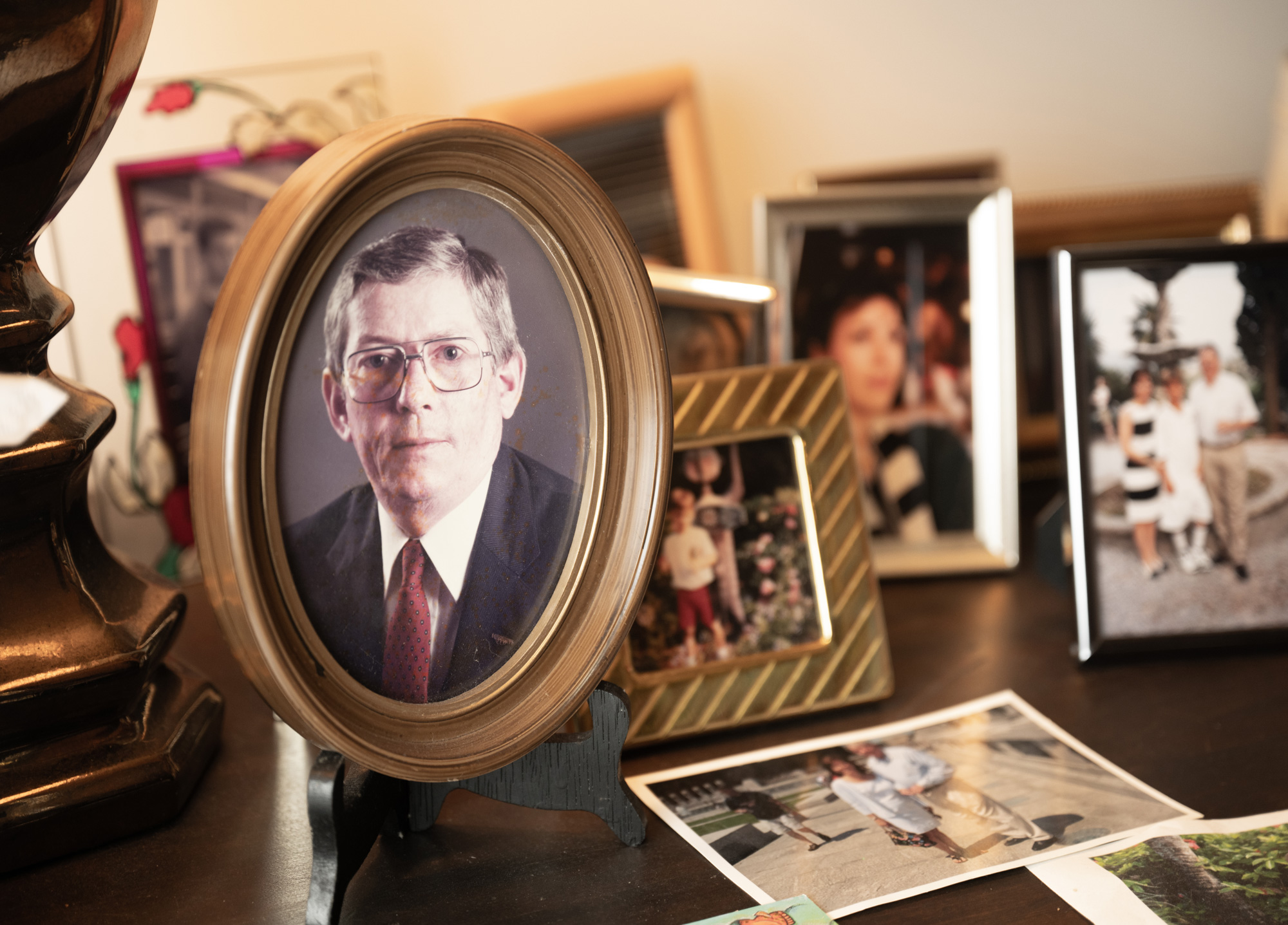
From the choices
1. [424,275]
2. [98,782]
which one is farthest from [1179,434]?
[98,782]

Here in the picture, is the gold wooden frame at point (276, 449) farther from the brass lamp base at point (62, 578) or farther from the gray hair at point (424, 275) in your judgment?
the brass lamp base at point (62, 578)

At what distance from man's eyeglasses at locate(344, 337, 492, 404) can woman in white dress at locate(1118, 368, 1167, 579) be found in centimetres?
64

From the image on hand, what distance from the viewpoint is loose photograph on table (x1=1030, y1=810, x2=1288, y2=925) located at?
→ 0.62 m

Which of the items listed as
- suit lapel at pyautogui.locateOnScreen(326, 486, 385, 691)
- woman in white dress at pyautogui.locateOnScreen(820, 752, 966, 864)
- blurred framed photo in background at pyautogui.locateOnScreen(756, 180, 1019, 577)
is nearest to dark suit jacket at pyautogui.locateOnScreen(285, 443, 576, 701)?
suit lapel at pyautogui.locateOnScreen(326, 486, 385, 691)

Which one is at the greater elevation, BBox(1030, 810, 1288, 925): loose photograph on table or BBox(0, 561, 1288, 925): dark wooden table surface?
BBox(0, 561, 1288, 925): dark wooden table surface

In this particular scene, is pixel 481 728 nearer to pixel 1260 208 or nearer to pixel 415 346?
pixel 415 346

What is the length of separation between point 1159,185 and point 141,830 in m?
1.46

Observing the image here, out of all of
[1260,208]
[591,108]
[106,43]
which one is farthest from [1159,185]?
[106,43]

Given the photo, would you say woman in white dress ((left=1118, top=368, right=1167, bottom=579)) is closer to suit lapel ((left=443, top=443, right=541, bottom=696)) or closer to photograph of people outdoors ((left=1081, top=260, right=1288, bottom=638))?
photograph of people outdoors ((left=1081, top=260, right=1288, bottom=638))

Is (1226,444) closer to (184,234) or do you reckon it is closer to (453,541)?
(453,541)

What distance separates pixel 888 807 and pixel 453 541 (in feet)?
1.22

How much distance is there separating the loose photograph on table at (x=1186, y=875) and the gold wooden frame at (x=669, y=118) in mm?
772

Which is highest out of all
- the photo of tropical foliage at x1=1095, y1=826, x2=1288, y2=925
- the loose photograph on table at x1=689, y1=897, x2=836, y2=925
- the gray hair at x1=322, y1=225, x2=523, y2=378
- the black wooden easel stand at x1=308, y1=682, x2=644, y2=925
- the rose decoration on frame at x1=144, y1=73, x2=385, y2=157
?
the rose decoration on frame at x1=144, y1=73, x2=385, y2=157

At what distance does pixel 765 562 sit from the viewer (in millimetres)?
880
